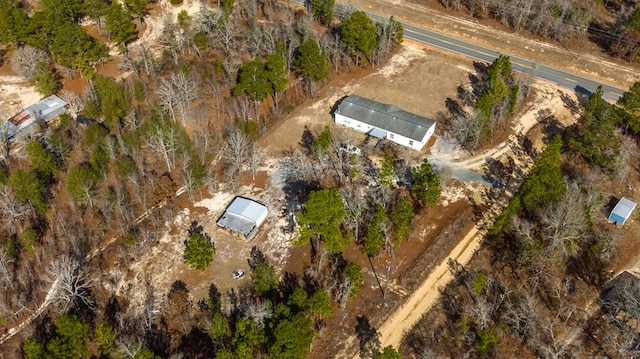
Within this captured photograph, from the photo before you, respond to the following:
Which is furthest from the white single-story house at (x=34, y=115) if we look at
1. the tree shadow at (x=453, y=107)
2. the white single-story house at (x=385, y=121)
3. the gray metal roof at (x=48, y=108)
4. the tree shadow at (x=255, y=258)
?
the tree shadow at (x=453, y=107)

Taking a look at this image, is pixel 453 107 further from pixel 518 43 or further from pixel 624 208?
pixel 624 208

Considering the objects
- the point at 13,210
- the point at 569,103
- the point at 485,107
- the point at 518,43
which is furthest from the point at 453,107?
the point at 13,210

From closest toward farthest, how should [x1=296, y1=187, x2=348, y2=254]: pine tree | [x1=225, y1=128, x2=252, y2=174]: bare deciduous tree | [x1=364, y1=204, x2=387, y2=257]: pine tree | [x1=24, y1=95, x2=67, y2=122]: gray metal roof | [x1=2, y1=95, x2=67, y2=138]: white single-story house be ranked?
[x1=296, y1=187, x2=348, y2=254]: pine tree
[x1=364, y1=204, x2=387, y2=257]: pine tree
[x1=225, y1=128, x2=252, y2=174]: bare deciduous tree
[x1=2, y1=95, x2=67, y2=138]: white single-story house
[x1=24, y1=95, x2=67, y2=122]: gray metal roof

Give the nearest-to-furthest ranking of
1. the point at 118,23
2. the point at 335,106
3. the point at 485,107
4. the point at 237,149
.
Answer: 1. the point at 237,149
2. the point at 485,107
3. the point at 335,106
4. the point at 118,23

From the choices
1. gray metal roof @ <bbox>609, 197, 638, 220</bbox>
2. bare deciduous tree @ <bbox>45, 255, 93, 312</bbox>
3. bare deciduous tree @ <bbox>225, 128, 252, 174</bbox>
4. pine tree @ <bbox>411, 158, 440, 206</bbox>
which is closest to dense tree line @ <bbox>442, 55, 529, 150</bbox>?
pine tree @ <bbox>411, 158, 440, 206</bbox>

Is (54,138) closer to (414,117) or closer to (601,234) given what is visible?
(414,117)

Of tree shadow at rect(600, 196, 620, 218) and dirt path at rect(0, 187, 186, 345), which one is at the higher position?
tree shadow at rect(600, 196, 620, 218)

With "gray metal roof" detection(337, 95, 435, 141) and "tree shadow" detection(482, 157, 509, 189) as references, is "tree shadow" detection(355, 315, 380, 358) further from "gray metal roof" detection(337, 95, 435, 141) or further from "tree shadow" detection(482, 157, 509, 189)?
"gray metal roof" detection(337, 95, 435, 141)
